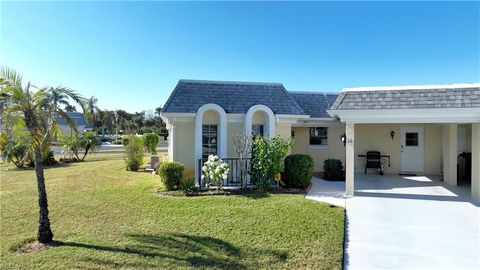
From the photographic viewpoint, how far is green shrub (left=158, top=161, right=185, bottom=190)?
11367 millimetres

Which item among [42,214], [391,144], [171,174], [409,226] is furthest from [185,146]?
[391,144]

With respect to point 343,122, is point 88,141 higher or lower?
lower

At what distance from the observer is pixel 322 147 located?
16.7 m

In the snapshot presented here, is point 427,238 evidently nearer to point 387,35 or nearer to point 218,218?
point 218,218

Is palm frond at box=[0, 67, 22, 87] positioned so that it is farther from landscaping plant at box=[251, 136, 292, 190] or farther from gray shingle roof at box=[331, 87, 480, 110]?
gray shingle roof at box=[331, 87, 480, 110]

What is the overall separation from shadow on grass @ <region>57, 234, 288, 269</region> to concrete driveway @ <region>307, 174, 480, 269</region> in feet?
6.13

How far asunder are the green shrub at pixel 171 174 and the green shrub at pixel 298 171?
4725 mm

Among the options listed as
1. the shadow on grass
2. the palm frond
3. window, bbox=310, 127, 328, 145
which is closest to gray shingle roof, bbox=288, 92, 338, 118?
window, bbox=310, 127, 328, 145

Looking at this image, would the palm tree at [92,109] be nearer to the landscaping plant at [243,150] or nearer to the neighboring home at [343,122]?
the neighboring home at [343,122]

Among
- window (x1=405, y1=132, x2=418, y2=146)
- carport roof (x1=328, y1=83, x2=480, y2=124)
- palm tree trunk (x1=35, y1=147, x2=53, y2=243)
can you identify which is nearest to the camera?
palm tree trunk (x1=35, y1=147, x2=53, y2=243)

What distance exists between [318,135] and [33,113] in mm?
14373

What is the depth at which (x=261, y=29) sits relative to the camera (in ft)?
54.5

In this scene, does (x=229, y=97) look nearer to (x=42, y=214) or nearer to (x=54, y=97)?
(x=54, y=97)

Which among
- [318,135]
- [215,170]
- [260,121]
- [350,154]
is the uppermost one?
[260,121]
